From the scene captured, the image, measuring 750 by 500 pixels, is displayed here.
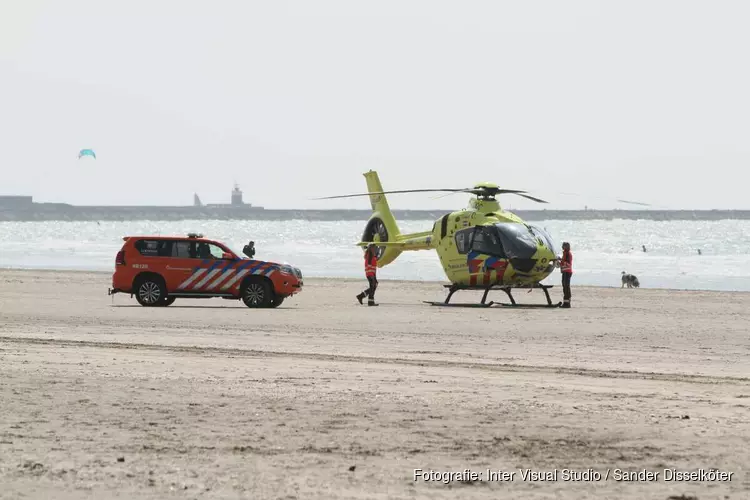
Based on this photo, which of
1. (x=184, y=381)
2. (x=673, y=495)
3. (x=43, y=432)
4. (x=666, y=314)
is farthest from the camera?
(x=666, y=314)

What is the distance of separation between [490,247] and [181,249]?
6.49m

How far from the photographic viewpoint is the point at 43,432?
29.5ft

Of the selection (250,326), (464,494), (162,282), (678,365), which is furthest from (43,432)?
(162,282)

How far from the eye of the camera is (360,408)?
1027 centimetres

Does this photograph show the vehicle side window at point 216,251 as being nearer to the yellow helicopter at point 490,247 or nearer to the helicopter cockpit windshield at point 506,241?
the yellow helicopter at point 490,247

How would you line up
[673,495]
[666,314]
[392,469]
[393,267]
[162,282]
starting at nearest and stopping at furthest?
A: [673,495]
[392,469]
[666,314]
[162,282]
[393,267]

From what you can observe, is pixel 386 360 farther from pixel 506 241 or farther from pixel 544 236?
pixel 544 236

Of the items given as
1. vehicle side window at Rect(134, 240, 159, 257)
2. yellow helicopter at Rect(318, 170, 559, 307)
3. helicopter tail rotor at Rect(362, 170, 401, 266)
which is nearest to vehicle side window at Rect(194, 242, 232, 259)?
vehicle side window at Rect(134, 240, 159, 257)

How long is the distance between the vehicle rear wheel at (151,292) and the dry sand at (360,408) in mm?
4931

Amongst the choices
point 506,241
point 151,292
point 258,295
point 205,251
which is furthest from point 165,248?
point 506,241

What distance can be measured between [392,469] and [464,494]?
29.9 inches

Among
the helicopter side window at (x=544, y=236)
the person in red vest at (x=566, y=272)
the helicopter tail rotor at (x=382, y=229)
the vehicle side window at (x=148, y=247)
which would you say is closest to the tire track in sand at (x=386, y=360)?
the vehicle side window at (x=148, y=247)

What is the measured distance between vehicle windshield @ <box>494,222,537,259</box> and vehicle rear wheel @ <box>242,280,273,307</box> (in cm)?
508

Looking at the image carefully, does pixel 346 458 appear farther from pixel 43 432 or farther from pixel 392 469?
pixel 43 432
